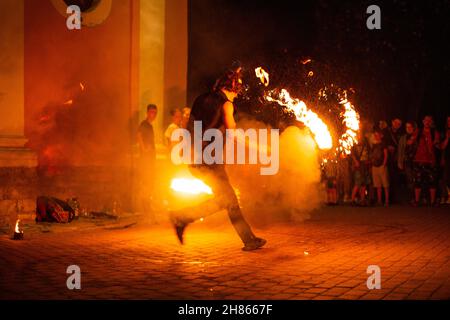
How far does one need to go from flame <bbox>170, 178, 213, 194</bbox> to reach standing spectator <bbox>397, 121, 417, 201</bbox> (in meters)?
5.50

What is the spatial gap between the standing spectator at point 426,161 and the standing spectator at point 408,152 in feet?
0.33

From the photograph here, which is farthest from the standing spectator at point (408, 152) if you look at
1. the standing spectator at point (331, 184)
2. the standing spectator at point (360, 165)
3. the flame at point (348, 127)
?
the standing spectator at point (331, 184)

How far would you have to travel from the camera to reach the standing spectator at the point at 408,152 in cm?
1374

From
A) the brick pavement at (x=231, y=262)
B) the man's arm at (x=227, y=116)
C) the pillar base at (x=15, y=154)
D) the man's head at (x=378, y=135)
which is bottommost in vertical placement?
the brick pavement at (x=231, y=262)

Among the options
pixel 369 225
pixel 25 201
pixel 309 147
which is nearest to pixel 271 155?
pixel 309 147

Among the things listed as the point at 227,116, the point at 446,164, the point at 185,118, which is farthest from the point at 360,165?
the point at 227,116

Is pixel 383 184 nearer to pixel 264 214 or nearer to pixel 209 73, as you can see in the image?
pixel 264 214

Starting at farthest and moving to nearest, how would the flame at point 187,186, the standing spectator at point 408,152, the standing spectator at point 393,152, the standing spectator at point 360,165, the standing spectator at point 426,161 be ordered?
the standing spectator at point 393,152 < the standing spectator at point 360,165 < the standing spectator at point 408,152 < the standing spectator at point 426,161 < the flame at point 187,186

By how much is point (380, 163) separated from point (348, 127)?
1674 mm

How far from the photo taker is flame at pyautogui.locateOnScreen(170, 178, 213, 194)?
10352 millimetres

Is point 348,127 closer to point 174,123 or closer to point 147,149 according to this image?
point 174,123

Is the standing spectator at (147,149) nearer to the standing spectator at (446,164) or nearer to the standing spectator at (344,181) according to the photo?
the standing spectator at (344,181)

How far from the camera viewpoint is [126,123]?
11828 mm

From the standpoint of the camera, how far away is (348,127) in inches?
A: 495
